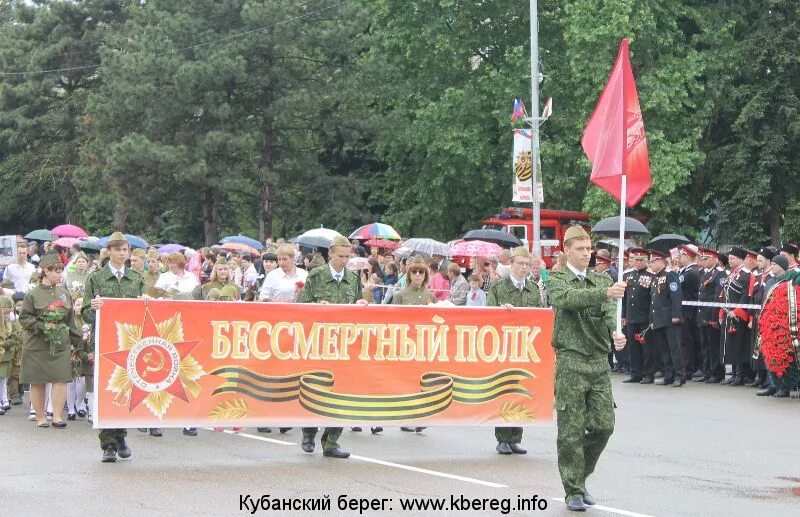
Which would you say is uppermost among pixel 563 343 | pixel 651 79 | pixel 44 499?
pixel 651 79

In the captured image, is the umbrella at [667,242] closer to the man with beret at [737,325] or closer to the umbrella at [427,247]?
the man with beret at [737,325]

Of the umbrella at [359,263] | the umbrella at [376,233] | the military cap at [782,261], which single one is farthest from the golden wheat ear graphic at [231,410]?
the umbrella at [376,233]

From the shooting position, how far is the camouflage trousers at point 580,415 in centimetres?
953

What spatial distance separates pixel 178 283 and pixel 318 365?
14.0 ft

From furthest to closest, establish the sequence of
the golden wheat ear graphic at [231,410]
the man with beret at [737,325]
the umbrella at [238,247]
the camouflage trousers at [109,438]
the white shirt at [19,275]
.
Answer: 1. the umbrella at [238,247]
2. the white shirt at [19,275]
3. the man with beret at [737,325]
4. the golden wheat ear graphic at [231,410]
5. the camouflage trousers at [109,438]

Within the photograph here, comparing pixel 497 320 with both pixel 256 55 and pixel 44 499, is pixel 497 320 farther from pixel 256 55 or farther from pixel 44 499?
pixel 256 55

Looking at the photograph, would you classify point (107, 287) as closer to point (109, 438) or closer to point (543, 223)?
point (109, 438)

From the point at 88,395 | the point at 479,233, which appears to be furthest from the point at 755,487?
the point at 479,233

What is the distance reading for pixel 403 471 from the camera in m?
11.2

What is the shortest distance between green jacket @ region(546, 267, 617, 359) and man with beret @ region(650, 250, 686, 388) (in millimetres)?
10574

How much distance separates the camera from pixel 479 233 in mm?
29391

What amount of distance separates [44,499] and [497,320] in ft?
15.5

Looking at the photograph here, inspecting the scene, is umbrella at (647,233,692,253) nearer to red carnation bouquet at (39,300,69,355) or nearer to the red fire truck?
red carnation bouquet at (39,300,69,355)

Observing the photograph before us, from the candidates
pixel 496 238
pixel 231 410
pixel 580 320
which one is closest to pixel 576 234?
pixel 580 320
